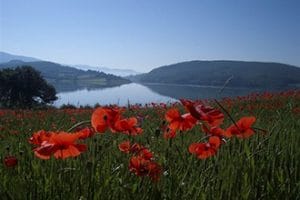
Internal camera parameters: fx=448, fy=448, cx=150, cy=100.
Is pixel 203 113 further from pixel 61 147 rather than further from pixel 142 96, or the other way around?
pixel 142 96

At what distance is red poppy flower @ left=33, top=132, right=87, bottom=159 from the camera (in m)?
1.70

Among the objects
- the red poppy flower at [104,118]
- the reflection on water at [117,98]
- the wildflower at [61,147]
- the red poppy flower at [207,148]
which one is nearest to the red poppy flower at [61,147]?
the wildflower at [61,147]

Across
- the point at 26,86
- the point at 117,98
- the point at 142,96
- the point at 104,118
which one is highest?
the point at 104,118

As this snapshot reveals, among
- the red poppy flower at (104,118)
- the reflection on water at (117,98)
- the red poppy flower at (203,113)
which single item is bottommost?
the reflection on water at (117,98)

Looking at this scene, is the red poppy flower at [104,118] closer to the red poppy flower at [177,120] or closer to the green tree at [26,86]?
the red poppy flower at [177,120]

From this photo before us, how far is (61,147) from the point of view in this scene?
174 cm

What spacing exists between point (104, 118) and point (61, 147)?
22cm

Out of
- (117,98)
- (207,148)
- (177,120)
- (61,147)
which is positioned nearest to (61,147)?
(61,147)

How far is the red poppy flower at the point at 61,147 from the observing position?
1700 millimetres

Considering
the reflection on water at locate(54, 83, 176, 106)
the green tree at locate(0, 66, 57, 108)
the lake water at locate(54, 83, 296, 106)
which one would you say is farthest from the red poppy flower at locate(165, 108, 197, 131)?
the green tree at locate(0, 66, 57, 108)

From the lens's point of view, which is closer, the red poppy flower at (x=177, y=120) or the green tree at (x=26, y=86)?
the red poppy flower at (x=177, y=120)

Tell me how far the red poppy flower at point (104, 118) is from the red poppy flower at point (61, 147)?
0.39 ft

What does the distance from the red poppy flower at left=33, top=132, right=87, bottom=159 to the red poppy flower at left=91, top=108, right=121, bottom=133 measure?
12 cm

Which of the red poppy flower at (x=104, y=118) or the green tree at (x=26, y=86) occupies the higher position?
the red poppy flower at (x=104, y=118)
